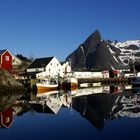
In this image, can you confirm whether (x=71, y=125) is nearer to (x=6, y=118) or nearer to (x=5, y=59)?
(x=6, y=118)

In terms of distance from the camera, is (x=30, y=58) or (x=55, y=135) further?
(x=30, y=58)

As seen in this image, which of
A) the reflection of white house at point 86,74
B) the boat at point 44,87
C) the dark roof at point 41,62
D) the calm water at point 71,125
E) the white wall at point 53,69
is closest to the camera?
the calm water at point 71,125

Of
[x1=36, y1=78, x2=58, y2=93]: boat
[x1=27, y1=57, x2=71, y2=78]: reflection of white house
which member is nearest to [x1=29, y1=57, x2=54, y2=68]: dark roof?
[x1=27, y1=57, x2=71, y2=78]: reflection of white house

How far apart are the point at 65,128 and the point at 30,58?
136424 mm

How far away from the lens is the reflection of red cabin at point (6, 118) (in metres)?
25.2

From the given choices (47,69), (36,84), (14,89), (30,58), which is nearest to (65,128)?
(14,89)

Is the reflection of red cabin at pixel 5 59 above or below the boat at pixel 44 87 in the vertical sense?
above

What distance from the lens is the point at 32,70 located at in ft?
359

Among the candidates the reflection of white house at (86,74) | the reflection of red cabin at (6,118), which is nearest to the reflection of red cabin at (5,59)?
the reflection of white house at (86,74)

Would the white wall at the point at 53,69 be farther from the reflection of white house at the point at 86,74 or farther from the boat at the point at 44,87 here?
the boat at the point at 44,87

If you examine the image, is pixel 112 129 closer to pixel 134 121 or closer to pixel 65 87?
pixel 134 121

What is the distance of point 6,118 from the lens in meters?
Result: 28.3

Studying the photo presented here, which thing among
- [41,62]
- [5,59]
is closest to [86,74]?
[41,62]

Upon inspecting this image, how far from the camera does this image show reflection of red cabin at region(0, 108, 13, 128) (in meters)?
25.2
